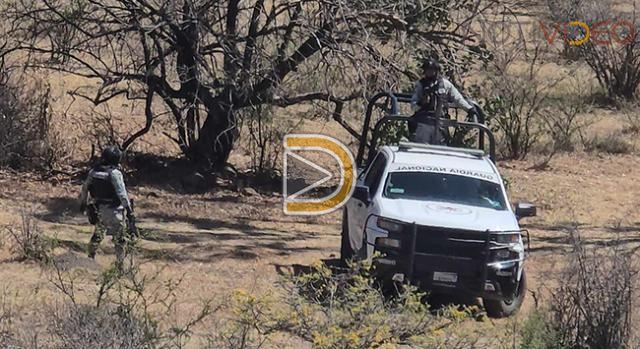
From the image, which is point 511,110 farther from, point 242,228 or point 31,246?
point 31,246

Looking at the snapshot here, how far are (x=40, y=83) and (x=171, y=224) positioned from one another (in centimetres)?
418

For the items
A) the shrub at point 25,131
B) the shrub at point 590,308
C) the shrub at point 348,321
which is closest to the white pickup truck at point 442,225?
the shrub at point 590,308

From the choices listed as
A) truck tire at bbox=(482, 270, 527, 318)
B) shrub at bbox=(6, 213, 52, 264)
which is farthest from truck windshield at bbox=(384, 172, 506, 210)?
shrub at bbox=(6, 213, 52, 264)

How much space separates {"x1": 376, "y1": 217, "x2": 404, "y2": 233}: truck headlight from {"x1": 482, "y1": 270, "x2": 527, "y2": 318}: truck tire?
1.23 metres

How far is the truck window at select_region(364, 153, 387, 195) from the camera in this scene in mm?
10609

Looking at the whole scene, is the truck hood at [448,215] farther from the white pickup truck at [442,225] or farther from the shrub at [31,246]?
the shrub at [31,246]

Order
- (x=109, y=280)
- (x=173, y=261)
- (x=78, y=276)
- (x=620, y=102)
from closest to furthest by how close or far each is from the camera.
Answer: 1. (x=109, y=280)
2. (x=78, y=276)
3. (x=173, y=261)
4. (x=620, y=102)

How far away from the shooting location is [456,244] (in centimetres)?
959

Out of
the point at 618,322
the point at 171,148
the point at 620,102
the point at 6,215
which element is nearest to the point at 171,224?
the point at 6,215

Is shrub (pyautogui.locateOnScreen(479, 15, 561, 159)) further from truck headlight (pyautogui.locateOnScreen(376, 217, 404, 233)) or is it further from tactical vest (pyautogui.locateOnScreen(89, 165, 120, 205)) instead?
tactical vest (pyautogui.locateOnScreen(89, 165, 120, 205))

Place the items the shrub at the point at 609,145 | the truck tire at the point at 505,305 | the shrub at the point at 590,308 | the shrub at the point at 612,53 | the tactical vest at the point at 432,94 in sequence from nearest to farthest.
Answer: the shrub at the point at 590,308 < the truck tire at the point at 505,305 < the tactical vest at the point at 432,94 < the shrub at the point at 609,145 < the shrub at the point at 612,53

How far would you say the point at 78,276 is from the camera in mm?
9516

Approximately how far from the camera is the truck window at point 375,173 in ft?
34.8

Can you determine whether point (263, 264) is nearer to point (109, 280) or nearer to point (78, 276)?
point (78, 276)
